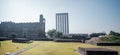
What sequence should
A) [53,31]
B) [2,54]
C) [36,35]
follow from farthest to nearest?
1. [53,31]
2. [36,35]
3. [2,54]

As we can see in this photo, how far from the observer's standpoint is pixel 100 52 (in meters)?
32.9

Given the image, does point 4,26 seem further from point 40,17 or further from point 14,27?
point 40,17

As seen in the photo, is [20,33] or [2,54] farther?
[20,33]

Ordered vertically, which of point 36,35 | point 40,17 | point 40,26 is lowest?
point 36,35

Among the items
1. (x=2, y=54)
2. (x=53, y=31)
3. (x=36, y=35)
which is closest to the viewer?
(x=2, y=54)

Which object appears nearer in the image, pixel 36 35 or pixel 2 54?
pixel 2 54

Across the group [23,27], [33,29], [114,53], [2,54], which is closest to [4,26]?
[23,27]

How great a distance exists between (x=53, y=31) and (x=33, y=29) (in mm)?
22813

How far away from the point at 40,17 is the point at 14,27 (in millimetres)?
30616

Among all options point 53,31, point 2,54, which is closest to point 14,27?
point 53,31

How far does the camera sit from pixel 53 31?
164000mm

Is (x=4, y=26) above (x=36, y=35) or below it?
above

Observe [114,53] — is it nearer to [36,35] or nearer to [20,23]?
[36,35]

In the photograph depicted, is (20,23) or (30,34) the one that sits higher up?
(20,23)
